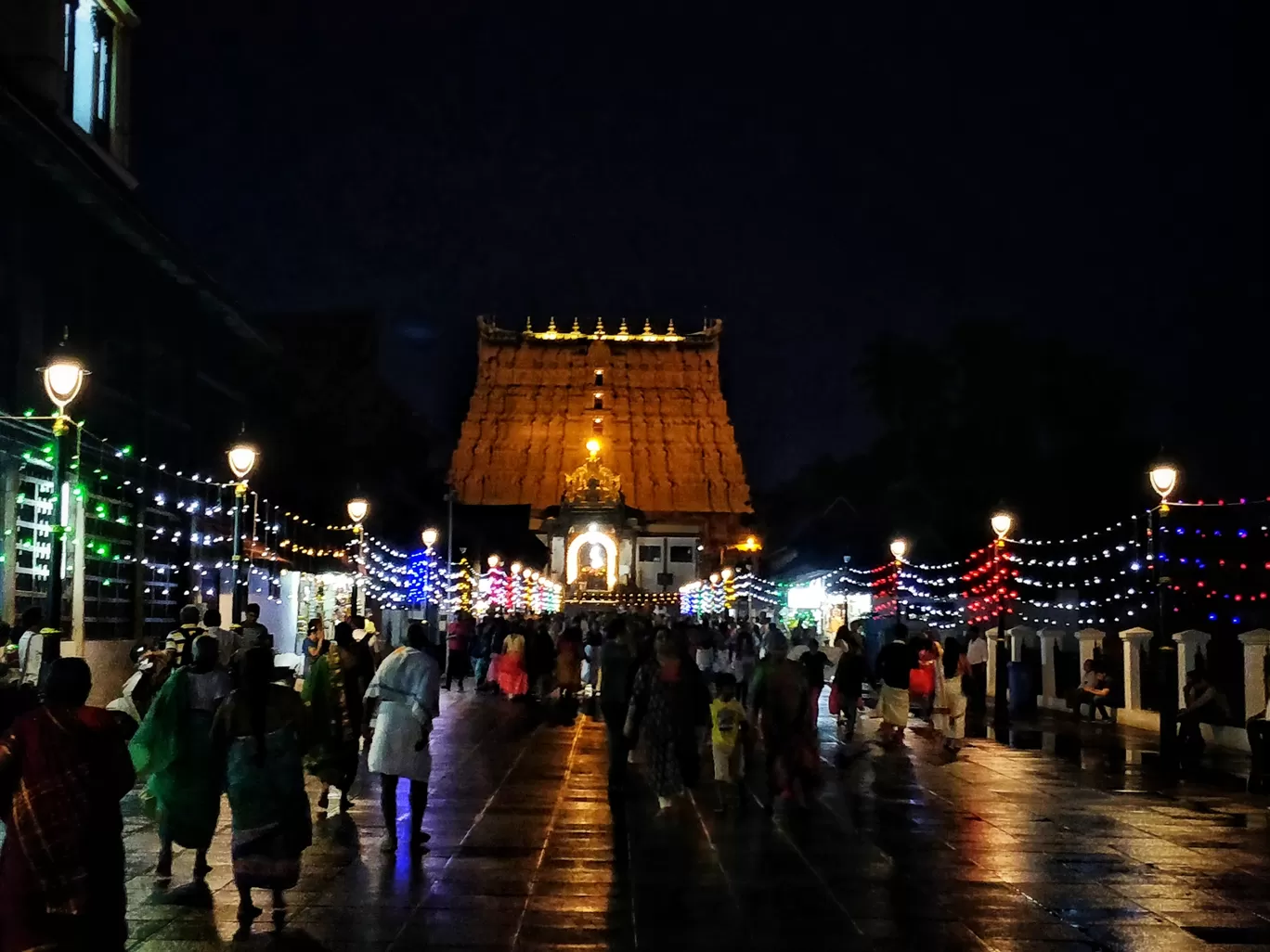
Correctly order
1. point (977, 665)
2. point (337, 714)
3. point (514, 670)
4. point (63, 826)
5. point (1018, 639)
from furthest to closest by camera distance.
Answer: point (1018, 639), point (977, 665), point (514, 670), point (337, 714), point (63, 826)

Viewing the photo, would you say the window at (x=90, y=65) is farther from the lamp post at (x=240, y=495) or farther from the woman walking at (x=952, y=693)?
the woman walking at (x=952, y=693)

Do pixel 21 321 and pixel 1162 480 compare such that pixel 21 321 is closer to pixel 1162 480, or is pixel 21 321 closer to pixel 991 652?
pixel 1162 480

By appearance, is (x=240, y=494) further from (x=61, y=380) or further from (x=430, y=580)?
(x=430, y=580)

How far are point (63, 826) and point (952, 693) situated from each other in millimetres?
16678

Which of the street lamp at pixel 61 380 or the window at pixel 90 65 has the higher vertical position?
the window at pixel 90 65

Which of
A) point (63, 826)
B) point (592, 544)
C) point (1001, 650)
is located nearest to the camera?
point (63, 826)

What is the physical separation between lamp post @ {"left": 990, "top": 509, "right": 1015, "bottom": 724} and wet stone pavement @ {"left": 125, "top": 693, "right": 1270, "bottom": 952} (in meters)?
8.62

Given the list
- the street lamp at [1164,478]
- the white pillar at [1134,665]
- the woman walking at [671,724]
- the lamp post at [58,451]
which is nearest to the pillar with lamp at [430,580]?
the white pillar at [1134,665]

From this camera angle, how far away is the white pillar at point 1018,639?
31156 mm

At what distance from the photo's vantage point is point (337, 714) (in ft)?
43.8

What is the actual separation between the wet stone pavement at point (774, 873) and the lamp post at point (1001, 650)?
28.3 feet

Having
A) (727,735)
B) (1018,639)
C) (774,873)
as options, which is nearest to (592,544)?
(1018,639)

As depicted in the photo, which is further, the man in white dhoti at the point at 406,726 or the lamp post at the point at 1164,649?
the lamp post at the point at 1164,649

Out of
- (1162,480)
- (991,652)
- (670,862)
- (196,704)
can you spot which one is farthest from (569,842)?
(991,652)
